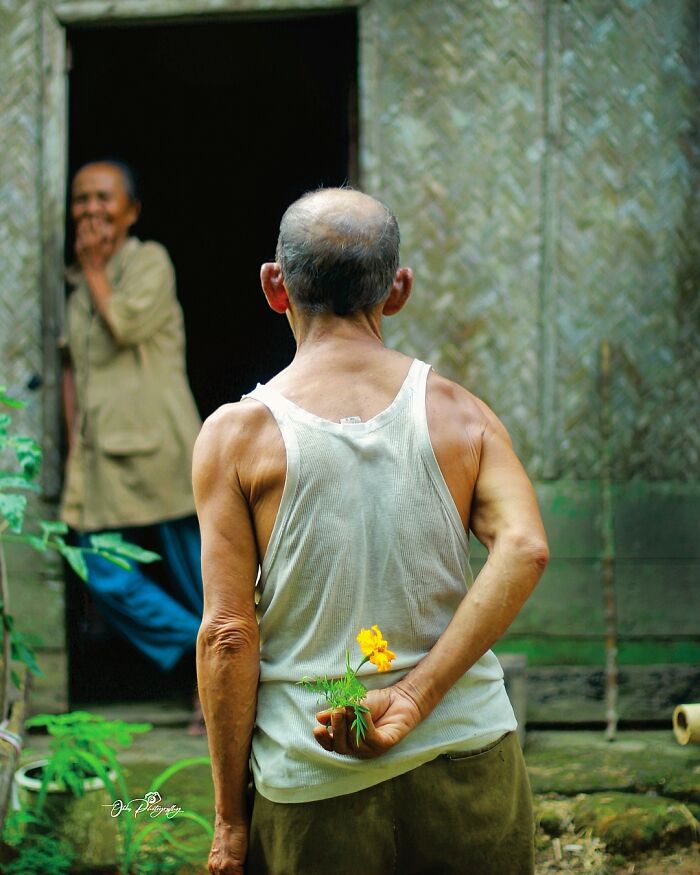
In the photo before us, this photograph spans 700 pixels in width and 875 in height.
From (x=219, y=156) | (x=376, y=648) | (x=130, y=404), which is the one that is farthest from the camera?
(x=219, y=156)

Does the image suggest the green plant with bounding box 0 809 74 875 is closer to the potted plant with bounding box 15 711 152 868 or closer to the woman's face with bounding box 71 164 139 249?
the potted plant with bounding box 15 711 152 868

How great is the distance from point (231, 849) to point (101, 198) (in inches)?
141

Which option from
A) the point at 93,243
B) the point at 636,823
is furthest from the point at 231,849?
the point at 93,243

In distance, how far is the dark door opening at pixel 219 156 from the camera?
6.84 meters

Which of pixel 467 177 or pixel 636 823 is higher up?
pixel 467 177

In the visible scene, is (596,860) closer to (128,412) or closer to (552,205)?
(552,205)


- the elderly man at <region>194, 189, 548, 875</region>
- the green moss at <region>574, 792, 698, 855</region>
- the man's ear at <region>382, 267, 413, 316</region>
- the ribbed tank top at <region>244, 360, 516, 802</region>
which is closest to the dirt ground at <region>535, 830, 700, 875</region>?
the green moss at <region>574, 792, 698, 855</region>

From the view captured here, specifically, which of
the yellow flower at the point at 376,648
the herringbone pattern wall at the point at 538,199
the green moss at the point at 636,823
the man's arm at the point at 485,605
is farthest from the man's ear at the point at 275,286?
the herringbone pattern wall at the point at 538,199

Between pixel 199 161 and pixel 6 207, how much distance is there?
3249mm

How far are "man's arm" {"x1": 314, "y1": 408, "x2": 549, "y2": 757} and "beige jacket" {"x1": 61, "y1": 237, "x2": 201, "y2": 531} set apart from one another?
10.2 feet

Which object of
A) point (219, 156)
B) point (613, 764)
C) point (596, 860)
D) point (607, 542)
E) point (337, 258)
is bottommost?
point (596, 860)

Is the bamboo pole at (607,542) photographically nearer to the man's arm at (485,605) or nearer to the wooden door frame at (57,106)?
the wooden door frame at (57,106)

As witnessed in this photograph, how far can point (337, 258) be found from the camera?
1.79 meters

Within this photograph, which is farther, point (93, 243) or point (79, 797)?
point (93, 243)
